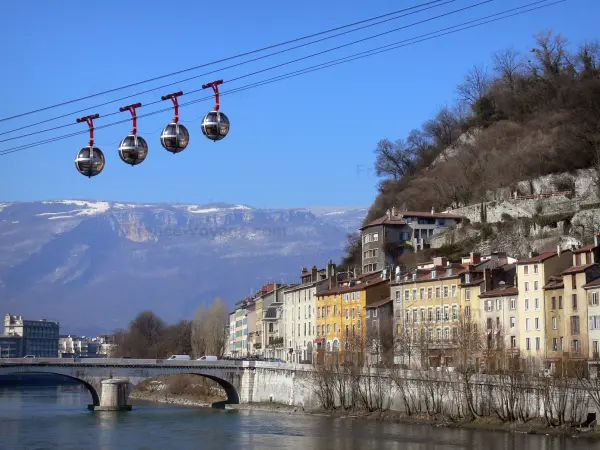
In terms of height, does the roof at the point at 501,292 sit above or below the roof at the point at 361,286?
below

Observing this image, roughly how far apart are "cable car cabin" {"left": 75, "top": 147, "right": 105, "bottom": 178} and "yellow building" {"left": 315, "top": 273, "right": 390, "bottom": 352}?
177 feet

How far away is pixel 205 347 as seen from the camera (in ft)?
422

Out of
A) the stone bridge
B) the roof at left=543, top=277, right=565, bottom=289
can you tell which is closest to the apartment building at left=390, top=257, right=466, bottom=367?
the roof at left=543, top=277, right=565, bottom=289

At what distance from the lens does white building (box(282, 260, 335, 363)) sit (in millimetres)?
94750

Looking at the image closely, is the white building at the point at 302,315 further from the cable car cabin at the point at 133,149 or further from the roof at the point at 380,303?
the cable car cabin at the point at 133,149

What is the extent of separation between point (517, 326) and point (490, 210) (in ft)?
82.2

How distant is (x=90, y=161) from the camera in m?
26.9

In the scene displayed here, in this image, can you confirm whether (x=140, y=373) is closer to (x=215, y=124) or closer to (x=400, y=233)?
(x=400, y=233)

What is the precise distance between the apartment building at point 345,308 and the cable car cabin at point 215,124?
178 feet

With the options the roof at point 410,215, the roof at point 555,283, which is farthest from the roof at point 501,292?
the roof at point 410,215

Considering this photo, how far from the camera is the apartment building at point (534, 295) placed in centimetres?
6794

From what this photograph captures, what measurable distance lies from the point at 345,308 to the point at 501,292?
1936cm

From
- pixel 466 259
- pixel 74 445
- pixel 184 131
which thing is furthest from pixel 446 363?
pixel 184 131

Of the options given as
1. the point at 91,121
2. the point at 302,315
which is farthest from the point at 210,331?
the point at 91,121
